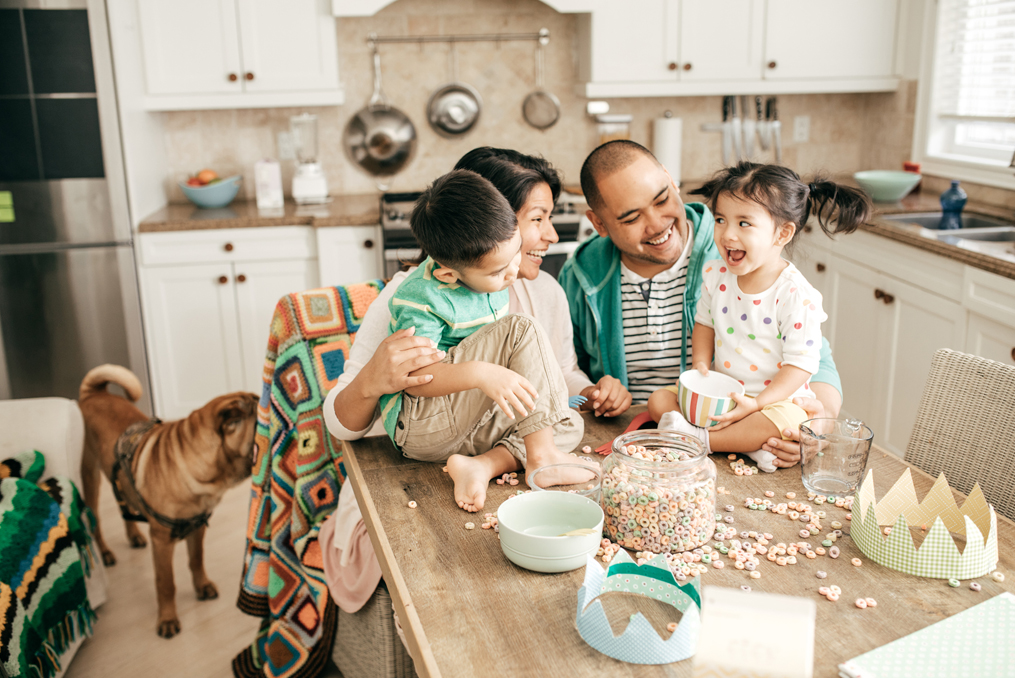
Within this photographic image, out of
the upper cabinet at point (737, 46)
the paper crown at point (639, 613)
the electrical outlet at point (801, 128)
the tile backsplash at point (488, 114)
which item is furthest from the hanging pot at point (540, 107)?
the paper crown at point (639, 613)

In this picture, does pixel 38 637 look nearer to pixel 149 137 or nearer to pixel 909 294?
pixel 149 137

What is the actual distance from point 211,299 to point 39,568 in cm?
185

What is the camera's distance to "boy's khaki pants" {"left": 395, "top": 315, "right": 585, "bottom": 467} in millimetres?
1304

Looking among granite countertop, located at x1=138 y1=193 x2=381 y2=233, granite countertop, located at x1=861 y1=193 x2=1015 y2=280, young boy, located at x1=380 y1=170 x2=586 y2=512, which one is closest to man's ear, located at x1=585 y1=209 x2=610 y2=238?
young boy, located at x1=380 y1=170 x2=586 y2=512

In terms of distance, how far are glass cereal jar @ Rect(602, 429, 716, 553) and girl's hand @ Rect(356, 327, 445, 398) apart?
0.36 m

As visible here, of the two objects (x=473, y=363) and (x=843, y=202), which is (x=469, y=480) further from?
(x=843, y=202)

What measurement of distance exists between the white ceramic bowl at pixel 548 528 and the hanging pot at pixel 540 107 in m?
3.23

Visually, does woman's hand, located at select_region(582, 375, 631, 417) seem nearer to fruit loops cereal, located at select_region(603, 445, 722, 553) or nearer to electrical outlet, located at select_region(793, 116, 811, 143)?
fruit loops cereal, located at select_region(603, 445, 722, 553)

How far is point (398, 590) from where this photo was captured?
0.99 m

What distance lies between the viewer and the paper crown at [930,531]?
0.99 metres

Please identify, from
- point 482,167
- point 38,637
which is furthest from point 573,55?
point 38,637

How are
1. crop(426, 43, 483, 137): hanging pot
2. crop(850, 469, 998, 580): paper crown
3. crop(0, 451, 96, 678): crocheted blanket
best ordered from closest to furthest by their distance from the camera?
crop(850, 469, 998, 580): paper crown → crop(0, 451, 96, 678): crocheted blanket → crop(426, 43, 483, 137): hanging pot

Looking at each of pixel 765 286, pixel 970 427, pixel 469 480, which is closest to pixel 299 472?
pixel 469 480

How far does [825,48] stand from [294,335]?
3053 millimetres
